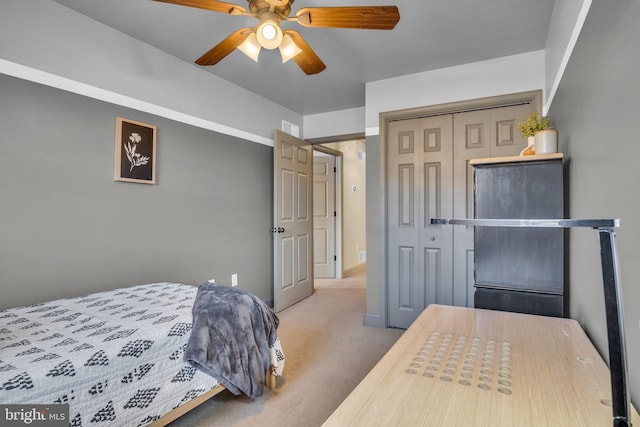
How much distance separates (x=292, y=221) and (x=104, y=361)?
2813mm

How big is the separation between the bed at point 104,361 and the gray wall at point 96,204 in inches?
12.6

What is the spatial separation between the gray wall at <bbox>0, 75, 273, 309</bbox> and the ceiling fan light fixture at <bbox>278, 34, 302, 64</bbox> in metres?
1.36

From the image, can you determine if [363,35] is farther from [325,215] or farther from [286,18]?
[325,215]

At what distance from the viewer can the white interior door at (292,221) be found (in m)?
3.80

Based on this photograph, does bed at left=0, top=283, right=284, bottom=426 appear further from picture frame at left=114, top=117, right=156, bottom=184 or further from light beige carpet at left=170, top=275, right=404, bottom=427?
picture frame at left=114, top=117, right=156, bottom=184

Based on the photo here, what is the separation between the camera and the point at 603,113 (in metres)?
1.18

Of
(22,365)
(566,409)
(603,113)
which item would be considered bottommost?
(22,365)

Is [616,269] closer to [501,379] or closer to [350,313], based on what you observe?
[501,379]

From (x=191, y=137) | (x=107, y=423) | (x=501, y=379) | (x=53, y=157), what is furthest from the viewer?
(x=191, y=137)

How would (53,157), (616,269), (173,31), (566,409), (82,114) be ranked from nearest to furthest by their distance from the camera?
(616,269) < (566,409) < (53,157) < (82,114) < (173,31)

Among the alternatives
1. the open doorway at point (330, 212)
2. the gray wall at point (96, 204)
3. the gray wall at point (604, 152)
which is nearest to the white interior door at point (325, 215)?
the open doorway at point (330, 212)

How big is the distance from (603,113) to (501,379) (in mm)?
977

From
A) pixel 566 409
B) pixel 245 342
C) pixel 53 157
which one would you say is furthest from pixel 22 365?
pixel 566 409

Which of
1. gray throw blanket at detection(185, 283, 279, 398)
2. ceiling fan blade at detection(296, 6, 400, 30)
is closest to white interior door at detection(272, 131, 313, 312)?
gray throw blanket at detection(185, 283, 279, 398)
